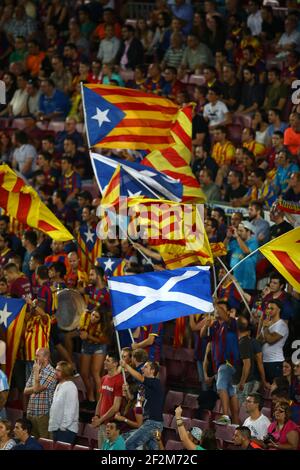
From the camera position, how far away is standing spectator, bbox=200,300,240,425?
17.9m

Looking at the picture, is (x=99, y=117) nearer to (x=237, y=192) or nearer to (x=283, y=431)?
(x=237, y=192)

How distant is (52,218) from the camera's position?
19.8 m

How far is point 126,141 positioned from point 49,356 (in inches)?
153

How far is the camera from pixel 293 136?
876 inches

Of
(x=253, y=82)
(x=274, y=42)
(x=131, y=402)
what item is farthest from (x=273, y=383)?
(x=274, y=42)

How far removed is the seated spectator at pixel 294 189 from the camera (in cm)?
2078

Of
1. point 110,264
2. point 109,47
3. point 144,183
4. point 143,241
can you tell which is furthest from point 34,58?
point 144,183

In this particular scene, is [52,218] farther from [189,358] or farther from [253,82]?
[253,82]

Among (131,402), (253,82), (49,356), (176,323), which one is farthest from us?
(253,82)

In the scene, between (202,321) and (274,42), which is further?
(274,42)

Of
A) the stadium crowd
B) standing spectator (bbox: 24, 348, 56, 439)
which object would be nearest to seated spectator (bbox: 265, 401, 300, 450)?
the stadium crowd

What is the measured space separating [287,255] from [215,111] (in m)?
6.93

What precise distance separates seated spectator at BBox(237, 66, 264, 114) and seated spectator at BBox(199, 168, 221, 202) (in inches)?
77.3
